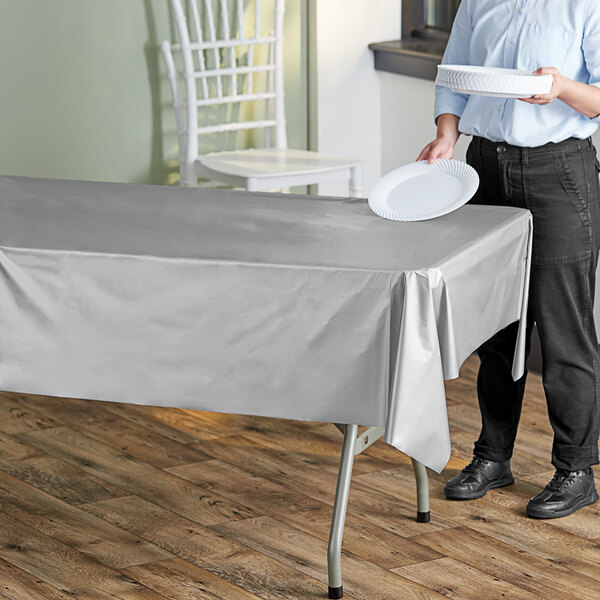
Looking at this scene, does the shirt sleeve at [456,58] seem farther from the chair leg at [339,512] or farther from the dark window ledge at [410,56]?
the dark window ledge at [410,56]

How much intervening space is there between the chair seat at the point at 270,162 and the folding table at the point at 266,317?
4.73 ft

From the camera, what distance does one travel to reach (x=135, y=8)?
3854 millimetres

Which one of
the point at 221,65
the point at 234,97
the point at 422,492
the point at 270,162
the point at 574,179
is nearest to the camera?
the point at 574,179

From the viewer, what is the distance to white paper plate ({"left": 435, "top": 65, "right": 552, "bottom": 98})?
2.10 metres

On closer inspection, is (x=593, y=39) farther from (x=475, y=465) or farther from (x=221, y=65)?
(x=221, y=65)

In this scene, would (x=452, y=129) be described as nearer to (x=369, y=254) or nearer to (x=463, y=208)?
(x=463, y=208)

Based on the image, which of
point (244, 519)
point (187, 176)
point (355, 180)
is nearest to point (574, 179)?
point (244, 519)

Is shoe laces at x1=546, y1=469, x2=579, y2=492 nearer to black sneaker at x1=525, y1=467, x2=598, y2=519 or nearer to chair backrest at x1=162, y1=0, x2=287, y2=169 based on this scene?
black sneaker at x1=525, y1=467, x2=598, y2=519

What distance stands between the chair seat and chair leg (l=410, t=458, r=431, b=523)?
1407mm

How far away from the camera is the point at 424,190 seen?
7.71 ft

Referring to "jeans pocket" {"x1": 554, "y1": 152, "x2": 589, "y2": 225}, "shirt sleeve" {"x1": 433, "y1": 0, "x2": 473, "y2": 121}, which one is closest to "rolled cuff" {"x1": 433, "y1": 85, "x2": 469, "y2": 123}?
"shirt sleeve" {"x1": 433, "y1": 0, "x2": 473, "y2": 121}

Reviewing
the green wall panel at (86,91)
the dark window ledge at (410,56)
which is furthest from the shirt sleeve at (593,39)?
the green wall panel at (86,91)

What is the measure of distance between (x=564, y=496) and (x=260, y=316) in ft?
3.18

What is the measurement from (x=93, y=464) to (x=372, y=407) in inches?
44.1
